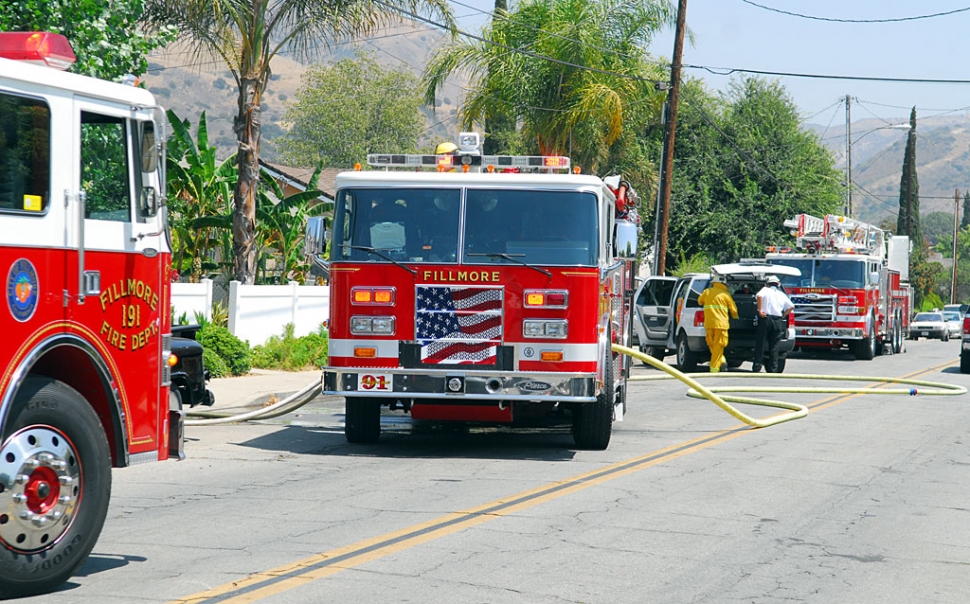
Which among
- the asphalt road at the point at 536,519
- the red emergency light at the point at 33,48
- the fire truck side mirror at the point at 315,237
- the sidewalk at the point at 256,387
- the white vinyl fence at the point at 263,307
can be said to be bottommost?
the asphalt road at the point at 536,519

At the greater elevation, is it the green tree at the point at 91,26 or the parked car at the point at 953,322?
the green tree at the point at 91,26

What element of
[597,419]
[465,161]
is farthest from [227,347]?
[597,419]

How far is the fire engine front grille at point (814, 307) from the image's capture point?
2977 cm

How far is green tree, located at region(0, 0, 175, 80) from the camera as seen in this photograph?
14.0m

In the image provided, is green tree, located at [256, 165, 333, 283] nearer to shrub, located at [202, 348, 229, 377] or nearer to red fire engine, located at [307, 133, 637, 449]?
shrub, located at [202, 348, 229, 377]

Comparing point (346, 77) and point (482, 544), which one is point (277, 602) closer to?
point (482, 544)

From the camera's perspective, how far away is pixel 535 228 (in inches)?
448

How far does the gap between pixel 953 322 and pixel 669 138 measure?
100.0ft

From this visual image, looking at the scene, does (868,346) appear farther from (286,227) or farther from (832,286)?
(286,227)

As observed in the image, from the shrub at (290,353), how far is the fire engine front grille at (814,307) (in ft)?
43.8

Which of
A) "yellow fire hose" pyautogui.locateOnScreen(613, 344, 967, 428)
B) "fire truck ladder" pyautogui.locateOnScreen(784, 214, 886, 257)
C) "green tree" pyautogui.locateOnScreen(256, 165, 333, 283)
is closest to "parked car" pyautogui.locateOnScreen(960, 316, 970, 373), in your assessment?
"fire truck ladder" pyautogui.locateOnScreen(784, 214, 886, 257)

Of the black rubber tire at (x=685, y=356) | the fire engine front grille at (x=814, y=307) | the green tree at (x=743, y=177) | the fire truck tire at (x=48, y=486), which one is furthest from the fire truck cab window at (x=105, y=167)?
the green tree at (x=743, y=177)

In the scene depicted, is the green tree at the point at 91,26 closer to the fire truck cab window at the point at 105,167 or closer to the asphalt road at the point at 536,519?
the asphalt road at the point at 536,519

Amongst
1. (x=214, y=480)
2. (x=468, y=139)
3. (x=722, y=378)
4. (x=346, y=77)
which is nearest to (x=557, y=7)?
(x=722, y=378)
